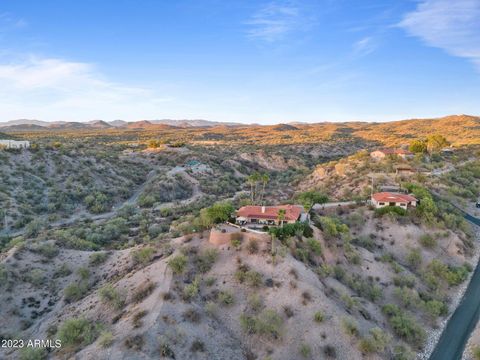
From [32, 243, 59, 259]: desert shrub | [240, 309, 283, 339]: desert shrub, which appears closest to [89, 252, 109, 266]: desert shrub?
[32, 243, 59, 259]: desert shrub

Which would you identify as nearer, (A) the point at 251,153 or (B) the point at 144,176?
(B) the point at 144,176

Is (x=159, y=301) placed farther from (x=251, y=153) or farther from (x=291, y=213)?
(x=251, y=153)

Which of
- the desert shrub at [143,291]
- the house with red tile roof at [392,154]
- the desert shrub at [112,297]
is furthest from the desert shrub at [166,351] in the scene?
the house with red tile roof at [392,154]

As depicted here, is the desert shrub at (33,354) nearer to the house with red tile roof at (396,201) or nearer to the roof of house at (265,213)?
the roof of house at (265,213)

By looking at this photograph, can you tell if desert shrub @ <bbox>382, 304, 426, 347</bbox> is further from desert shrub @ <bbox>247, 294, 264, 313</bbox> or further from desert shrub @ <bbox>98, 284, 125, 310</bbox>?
desert shrub @ <bbox>98, 284, 125, 310</bbox>

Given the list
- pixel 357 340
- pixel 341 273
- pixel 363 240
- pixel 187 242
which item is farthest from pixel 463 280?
pixel 187 242

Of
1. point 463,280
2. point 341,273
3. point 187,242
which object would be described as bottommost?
point 463,280

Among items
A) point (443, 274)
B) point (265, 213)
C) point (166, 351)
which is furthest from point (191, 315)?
point (443, 274)
